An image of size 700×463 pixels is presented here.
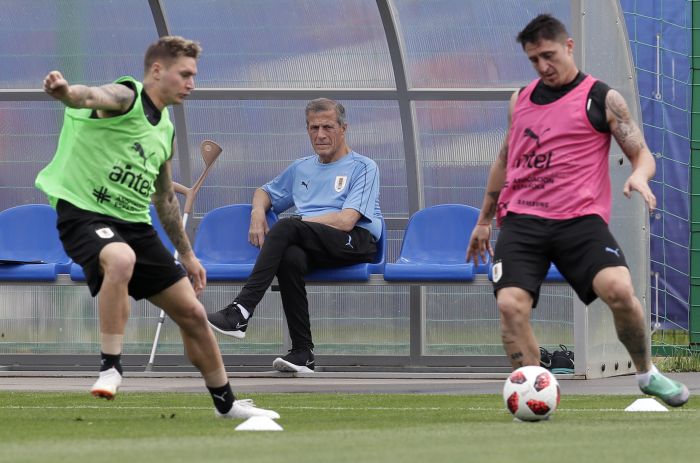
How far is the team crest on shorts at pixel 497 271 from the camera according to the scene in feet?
24.7

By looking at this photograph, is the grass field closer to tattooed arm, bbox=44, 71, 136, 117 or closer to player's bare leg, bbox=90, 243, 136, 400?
player's bare leg, bbox=90, 243, 136, 400

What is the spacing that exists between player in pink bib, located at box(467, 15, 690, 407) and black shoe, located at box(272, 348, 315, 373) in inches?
151

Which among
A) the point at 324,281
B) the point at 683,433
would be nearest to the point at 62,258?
the point at 324,281

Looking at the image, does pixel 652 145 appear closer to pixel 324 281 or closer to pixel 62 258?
pixel 324 281

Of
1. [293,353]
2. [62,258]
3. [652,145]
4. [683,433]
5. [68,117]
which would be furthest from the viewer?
[652,145]

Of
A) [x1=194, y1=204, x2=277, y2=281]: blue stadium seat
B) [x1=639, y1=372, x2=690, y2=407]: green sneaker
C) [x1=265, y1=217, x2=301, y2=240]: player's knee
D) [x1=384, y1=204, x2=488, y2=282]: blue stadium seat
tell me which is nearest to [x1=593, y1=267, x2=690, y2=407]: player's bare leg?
[x1=639, y1=372, x2=690, y2=407]: green sneaker

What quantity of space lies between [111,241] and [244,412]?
3.39 feet

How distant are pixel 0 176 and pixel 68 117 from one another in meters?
5.95

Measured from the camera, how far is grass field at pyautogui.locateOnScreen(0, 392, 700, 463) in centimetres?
536

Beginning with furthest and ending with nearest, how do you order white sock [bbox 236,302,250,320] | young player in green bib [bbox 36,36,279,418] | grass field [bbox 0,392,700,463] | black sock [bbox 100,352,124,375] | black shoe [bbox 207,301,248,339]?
white sock [bbox 236,302,250,320] → black shoe [bbox 207,301,248,339] → young player in green bib [bbox 36,36,279,418] → black sock [bbox 100,352,124,375] → grass field [bbox 0,392,700,463]

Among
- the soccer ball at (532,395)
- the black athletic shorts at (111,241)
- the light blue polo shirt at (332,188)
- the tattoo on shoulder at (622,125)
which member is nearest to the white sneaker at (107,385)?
the black athletic shorts at (111,241)

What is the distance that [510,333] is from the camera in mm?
7473

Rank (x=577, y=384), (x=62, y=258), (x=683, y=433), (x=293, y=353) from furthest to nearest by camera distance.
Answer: (x=62, y=258)
(x=293, y=353)
(x=577, y=384)
(x=683, y=433)

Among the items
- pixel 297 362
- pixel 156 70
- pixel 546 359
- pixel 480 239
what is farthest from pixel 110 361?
pixel 546 359
